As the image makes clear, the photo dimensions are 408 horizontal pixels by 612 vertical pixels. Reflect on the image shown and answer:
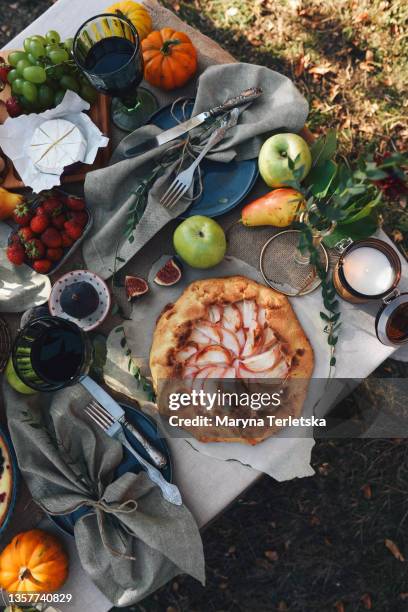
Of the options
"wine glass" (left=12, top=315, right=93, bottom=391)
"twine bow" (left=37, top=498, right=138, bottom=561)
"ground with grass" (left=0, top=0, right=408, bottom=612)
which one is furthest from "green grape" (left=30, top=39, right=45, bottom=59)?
"ground with grass" (left=0, top=0, right=408, bottom=612)

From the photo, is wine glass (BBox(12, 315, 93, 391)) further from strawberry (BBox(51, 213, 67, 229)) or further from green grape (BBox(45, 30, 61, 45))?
green grape (BBox(45, 30, 61, 45))

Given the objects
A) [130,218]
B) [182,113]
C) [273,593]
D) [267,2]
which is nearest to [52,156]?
[130,218]

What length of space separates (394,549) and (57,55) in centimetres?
212

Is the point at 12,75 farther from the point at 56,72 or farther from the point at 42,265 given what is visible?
the point at 42,265

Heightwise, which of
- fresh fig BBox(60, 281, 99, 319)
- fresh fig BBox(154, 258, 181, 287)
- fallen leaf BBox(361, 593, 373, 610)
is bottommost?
fallen leaf BBox(361, 593, 373, 610)

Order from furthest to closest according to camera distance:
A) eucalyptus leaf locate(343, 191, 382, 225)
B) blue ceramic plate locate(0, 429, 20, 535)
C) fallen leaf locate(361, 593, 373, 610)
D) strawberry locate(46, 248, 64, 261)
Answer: fallen leaf locate(361, 593, 373, 610) → strawberry locate(46, 248, 64, 261) → blue ceramic plate locate(0, 429, 20, 535) → eucalyptus leaf locate(343, 191, 382, 225)

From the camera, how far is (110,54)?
1442 millimetres

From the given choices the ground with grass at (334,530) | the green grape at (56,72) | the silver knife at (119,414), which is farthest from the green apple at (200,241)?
the ground with grass at (334,530)

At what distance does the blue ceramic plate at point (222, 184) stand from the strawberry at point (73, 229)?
0.31m

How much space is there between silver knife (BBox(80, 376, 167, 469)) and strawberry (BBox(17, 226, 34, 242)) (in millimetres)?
427

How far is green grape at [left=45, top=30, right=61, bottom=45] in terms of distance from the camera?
5.01 feet

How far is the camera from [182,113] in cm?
158

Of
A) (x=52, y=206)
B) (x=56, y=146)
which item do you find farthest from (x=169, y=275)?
(x=56, y=146)

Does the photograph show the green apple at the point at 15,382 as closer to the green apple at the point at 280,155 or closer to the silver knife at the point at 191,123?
the silver knife at the point at 191,123
